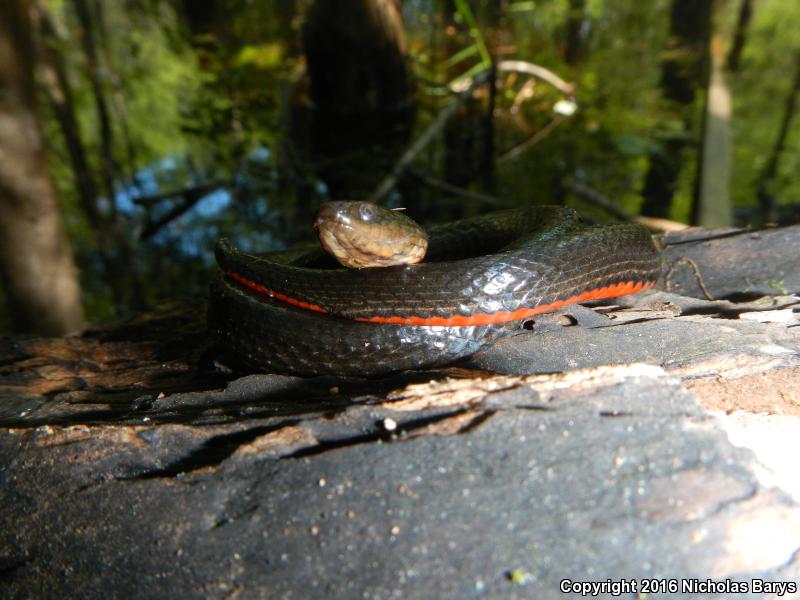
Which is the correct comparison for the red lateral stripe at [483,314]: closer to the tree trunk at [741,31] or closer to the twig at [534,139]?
the twig at [534,139]

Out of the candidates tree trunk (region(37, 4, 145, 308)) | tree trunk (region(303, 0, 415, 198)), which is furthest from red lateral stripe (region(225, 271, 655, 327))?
tree trunk (region(37, 4, 145, 308))

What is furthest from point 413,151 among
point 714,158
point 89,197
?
point 89,197

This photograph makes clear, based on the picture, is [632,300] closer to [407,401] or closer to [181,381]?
[407,401]

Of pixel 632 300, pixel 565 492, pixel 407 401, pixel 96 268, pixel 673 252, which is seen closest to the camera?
pixel 565 492

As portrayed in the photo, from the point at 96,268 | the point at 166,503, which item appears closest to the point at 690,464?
the point at 166,503

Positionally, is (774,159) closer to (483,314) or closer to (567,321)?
(567,321)

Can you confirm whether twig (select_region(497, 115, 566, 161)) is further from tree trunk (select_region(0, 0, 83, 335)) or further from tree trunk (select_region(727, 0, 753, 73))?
tree trunk (select_region(0, 0, 83, 335))

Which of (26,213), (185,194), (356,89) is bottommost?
(185,194)

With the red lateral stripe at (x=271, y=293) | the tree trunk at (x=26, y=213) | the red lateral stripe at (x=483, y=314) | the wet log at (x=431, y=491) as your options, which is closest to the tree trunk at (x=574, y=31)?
the red lateral stripe at (x=483, y=314)
